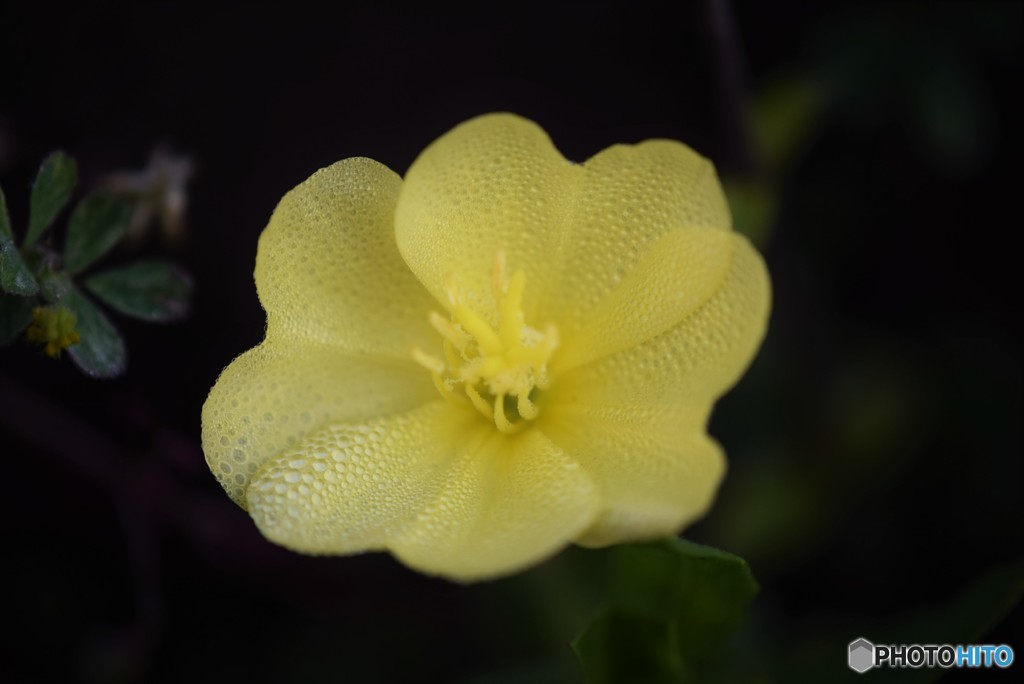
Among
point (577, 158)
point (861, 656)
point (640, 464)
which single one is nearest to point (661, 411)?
point (640, 464)

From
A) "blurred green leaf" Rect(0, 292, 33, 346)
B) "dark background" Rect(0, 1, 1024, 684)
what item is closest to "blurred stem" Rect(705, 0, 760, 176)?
"dark background" Rect(0, 1, 1024, 684)

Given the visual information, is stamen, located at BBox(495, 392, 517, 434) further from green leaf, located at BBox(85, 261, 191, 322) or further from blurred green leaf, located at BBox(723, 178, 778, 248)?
blurred green leaf, located at BBox(723, 178, 778, 248)

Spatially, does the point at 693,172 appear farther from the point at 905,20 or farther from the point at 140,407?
the point at 905,20

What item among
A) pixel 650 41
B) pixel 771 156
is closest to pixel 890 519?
pixel 771 156

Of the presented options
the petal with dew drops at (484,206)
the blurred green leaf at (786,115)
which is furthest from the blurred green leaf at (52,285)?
the blurred green leaf at (786,115)

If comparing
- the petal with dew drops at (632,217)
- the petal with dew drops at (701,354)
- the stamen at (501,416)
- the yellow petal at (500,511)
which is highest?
the petal with dew drops at (632,217)

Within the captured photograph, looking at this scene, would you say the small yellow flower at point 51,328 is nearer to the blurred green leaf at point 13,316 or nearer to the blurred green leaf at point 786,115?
the blurred green leaf at point 13,316

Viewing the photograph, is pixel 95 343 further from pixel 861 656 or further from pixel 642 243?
pixel 861 656
